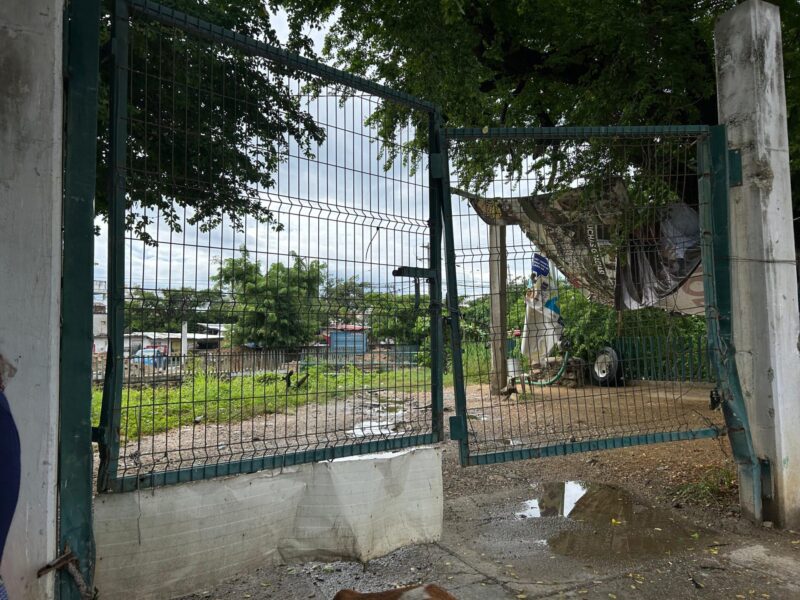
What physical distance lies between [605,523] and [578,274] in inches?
83.3

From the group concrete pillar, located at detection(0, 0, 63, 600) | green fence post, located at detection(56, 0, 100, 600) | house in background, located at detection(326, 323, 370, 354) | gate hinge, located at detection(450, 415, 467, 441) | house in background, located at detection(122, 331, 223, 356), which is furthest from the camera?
gate hinge, located at detection(450, 415, 467, 441)

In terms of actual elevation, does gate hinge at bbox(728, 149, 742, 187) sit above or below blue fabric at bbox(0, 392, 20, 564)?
above

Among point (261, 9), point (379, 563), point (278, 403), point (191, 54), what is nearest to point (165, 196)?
point (191, 54)

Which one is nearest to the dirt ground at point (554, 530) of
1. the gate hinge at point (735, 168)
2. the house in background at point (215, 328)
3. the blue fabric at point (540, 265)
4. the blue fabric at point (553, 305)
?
the house in background at point (215, 328)

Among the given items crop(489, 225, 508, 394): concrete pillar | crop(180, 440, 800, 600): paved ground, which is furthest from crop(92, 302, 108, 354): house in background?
crop(489, 225, 508, 394): concrete pillar

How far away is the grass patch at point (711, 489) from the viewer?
4451mm

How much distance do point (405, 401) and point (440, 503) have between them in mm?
747

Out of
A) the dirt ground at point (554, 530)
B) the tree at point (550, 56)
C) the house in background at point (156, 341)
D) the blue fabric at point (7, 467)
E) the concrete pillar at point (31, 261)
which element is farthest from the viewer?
the tree at point (550, 56)

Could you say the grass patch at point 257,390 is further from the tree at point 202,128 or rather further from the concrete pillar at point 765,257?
the concrete pillar at point 765,257

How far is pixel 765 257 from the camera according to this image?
13.3 ft

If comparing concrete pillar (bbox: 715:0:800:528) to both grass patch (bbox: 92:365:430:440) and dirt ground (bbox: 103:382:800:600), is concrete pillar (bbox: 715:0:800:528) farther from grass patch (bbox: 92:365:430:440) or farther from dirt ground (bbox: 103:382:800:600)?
grass patch (bbox: 92:365:430:440)

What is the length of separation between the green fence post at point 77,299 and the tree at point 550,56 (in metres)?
3.49

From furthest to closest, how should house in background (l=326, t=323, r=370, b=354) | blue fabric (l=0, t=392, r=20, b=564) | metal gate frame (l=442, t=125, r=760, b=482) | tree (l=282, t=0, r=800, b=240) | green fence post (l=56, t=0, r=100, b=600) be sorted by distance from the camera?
tree (l=282, t=0, r=800, b=240), metal gate frame (l=442, t=125, r=760, b=482), house in background (l=326, t=323, r=370, b=354), green fence post (l=56, t=0, r=100, b=600), blue fabric (l=0, t=392, r=20, b=564)

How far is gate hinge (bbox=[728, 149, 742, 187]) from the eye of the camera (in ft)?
13.7
